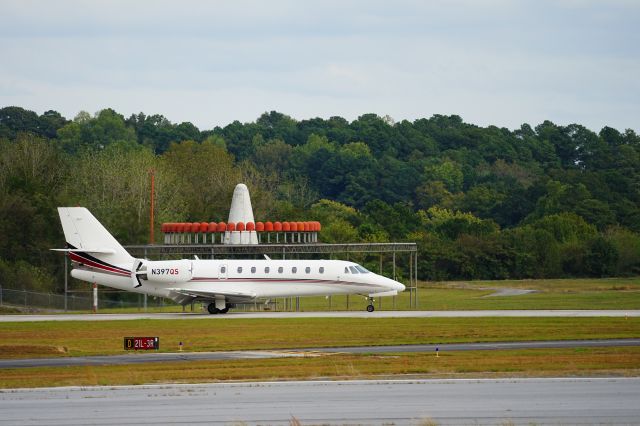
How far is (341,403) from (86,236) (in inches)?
1434

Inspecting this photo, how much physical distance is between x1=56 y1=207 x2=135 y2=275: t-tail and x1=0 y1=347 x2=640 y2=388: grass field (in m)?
26.0

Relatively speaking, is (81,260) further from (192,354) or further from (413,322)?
(192,354)

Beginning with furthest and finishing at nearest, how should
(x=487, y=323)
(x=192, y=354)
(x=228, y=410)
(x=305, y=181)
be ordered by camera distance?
(x=305, y=181) → (x=487, y=323) → (x=192, y=354) → (x=228, y=410)

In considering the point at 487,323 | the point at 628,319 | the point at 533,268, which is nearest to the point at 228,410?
the point at 487,323

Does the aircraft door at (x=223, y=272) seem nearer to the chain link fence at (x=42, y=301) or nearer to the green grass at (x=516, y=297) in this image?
the green grass at (x=516, y=297)

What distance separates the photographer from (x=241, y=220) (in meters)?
68.2

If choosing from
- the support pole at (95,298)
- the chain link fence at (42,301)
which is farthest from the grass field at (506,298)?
the support pole at (95,298)

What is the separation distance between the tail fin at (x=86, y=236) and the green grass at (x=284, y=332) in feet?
20.4

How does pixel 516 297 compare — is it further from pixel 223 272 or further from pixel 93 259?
pixel 93 259

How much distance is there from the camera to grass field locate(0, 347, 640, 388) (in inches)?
→ 1210

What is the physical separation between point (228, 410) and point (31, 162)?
8098 centimetres

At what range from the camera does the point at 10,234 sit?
285ft

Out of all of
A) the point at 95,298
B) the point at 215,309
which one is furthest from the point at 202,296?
the point at 95,298

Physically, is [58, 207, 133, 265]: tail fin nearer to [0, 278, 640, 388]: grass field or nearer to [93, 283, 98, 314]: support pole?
[93, 283, 98, 314]: support pole
